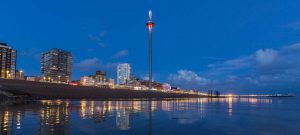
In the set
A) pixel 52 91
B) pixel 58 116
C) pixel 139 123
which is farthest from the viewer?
pixel 52 91

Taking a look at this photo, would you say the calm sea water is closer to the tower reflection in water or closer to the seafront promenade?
the tower reflection in water

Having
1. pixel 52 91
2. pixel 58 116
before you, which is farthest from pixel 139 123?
pixel 52 91

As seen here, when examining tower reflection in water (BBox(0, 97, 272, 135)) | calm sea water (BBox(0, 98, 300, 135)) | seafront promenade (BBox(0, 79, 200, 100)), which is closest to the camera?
calm sea water (BBox(0, 98, 300, 135))

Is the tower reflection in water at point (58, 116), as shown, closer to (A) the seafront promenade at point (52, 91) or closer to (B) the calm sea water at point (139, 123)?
(B) the calm sea water at point (139, 123)

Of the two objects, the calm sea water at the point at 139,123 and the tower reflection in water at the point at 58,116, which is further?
the tower reflection in water at the point at 58,116

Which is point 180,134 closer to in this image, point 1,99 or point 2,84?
point 1,99

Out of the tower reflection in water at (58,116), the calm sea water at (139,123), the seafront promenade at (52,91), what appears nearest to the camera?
the calm sea water at (139,123)

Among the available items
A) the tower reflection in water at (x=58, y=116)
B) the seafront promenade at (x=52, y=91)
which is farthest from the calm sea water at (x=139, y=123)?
the seafront promenade at (x=52, y=91)

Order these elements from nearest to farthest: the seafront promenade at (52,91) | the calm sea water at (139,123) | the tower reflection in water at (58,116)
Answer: the calm sea water at (139,123) < the tower reflection in water at (58,116) < the seafront promenade at (52,91)

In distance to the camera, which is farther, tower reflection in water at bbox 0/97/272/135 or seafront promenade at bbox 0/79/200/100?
seafront promenade at bbox 0/79/200/100

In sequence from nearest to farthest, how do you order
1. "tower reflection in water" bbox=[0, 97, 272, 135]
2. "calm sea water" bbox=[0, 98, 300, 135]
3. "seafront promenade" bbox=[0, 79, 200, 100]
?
"calm sea water" bbox=[0, 98, 300, 135] → "tower reflection in water" bbox=[0, 97, 272, 135] → "seafront promenade" bbox=[0, 79, 200, 100]

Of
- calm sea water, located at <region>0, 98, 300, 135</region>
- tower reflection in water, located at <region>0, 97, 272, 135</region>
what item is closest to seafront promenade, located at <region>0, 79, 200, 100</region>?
tower reflection in water, located at <region>0, 97, 272, 135</region>

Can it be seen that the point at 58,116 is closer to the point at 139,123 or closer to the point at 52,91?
the point at 139,123

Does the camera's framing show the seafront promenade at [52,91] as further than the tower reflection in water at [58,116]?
Yes
